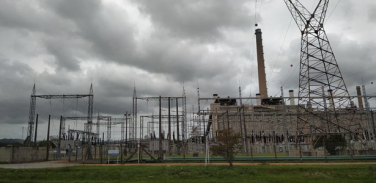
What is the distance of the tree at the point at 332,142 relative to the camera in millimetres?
28047

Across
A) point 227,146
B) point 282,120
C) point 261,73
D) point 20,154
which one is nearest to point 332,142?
point 227,146

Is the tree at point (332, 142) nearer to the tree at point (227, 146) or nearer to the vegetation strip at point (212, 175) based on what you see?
the vegetation strip at point (212, 175)

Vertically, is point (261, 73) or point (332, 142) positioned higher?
point (261, 73)

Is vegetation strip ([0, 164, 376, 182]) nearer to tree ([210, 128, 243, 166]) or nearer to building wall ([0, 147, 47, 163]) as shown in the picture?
tree ([210, 128, 243, 166])

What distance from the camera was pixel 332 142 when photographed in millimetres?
30844

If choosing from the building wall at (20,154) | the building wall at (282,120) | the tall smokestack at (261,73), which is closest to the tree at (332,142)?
the building wall at (282,120)

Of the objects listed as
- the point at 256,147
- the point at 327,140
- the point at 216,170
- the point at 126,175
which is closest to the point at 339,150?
the point at 327,140

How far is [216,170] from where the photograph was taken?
15.3 metres

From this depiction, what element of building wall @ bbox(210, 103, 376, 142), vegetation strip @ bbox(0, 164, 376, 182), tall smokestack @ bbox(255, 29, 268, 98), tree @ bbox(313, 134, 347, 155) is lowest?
vegetation strip @ bbox(0, 164, 376, 182)

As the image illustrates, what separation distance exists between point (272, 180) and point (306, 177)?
8.16 feet

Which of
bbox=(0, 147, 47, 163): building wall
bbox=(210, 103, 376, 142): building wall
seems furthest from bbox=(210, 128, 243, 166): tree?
bbox=(0, 147, 47, 163): building wall

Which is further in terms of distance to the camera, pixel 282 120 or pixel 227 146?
pixel 282 120

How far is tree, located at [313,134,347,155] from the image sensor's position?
2805 cm

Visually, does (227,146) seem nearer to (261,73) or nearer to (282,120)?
(282,120)
